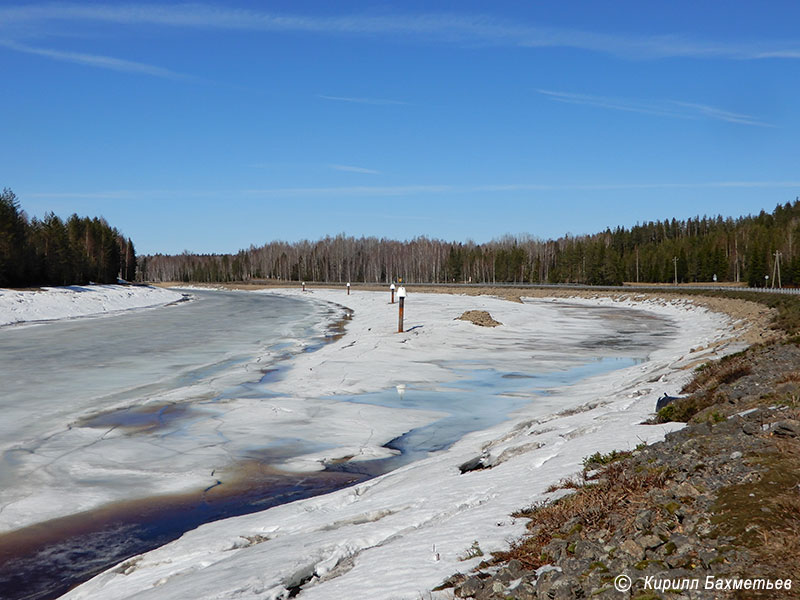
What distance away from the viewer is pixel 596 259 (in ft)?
405

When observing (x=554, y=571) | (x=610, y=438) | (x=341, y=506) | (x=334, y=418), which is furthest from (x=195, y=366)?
(x=554, y=571)

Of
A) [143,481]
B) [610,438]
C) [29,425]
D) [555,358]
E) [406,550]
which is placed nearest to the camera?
[406,550]

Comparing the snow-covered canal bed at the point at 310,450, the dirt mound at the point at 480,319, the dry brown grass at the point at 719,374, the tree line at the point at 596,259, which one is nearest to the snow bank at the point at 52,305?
the snow-covered canal bed at the point at 310,450

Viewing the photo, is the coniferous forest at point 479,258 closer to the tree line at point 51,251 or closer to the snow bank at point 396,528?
the tree line at point 51,251

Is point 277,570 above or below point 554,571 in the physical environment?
below

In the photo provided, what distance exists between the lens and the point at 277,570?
457 centimetres

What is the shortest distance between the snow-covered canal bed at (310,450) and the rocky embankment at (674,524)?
470 mm

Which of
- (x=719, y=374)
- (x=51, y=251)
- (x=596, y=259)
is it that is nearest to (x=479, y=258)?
(x=596, y=259)

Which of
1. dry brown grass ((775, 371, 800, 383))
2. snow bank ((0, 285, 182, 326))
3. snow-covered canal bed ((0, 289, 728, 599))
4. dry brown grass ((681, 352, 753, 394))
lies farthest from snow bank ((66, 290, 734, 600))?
snow bank ((0, 285, 182, 326))

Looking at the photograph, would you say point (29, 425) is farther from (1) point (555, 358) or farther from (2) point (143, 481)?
(1) point (555, 358)

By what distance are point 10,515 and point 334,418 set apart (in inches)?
210

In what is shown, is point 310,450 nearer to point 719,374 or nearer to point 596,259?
point 719,374

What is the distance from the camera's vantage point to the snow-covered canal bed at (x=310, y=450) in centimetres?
479

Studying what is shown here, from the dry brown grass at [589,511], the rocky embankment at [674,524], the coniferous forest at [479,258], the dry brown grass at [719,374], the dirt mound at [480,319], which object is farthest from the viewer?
the coniferous forest at [479,258]
